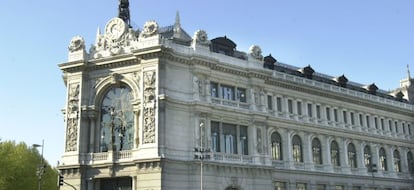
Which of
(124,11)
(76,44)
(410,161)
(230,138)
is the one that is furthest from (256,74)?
(410,161)

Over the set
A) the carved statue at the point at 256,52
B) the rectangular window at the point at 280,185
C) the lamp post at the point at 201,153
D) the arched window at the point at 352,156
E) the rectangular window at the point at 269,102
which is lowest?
the rectangular window at the point at 280,185

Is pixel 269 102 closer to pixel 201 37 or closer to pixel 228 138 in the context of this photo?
pixel 228 138

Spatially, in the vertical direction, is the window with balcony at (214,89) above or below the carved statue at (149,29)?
below

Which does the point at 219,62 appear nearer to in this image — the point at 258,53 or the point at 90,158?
the point at 258,53

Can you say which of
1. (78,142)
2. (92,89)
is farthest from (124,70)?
(78,142)

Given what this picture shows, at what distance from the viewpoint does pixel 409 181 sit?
78.4m

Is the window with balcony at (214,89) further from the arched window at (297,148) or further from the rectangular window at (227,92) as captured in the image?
the arched window at (297,148)

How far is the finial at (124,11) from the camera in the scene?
6081cm

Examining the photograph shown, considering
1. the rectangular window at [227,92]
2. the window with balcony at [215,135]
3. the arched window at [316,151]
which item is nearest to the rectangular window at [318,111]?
the arched window at [316,151]

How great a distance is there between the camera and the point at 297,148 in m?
65.1

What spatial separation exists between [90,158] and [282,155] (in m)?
21.6

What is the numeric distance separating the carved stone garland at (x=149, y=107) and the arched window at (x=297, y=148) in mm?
19818

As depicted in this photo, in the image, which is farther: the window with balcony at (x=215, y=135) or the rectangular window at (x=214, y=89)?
the rectangular window at (x=214, y=89)

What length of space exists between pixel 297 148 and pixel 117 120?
71.9ft
